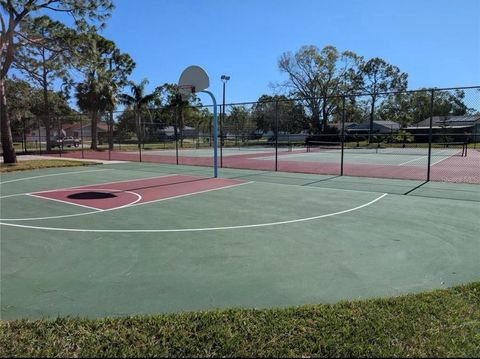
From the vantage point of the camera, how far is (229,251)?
5734mm

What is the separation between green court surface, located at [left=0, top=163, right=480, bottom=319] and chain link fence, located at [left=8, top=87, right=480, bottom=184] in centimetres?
588

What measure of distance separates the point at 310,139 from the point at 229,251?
38929mm

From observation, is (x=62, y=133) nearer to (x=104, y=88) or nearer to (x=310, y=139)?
(x=104, y=88)

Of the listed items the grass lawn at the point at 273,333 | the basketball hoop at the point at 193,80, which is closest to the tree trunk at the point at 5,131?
the basketball hoop at the point at 193,80

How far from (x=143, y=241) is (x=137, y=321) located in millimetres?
2888

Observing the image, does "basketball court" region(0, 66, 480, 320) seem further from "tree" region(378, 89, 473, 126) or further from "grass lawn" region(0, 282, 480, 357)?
"tree" region(378, 89, 473, 126)

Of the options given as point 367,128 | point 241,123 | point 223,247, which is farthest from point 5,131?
point 367,128

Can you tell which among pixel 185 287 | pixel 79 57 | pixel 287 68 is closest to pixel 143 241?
pixel 185 287

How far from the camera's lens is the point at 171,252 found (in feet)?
18.7

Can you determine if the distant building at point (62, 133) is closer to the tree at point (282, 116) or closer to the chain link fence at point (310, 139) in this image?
the chain link fence at point (310, 139)

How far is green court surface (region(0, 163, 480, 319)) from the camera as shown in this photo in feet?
13.8

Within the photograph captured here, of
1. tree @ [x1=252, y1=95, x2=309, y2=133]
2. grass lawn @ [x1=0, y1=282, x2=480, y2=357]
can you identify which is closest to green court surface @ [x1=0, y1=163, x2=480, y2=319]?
grass lawn @ [x1=0, y1=282, x2=480, y2=357]

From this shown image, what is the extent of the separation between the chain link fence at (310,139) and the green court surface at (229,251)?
5.88m

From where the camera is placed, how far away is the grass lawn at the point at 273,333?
116 inches
